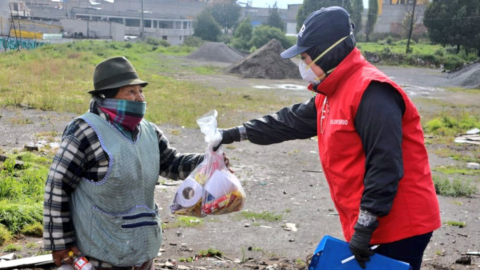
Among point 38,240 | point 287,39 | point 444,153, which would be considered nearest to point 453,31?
point 287,39

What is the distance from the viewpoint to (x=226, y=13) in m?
95.6

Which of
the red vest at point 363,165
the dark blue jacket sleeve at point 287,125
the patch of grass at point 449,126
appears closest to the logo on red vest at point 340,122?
the red vest at point 363,165

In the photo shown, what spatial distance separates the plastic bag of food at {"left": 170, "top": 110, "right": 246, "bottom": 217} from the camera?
11.5 feet

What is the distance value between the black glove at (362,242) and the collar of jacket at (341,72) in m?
0.69

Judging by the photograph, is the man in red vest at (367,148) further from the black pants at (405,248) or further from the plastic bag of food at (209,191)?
the plastic bag of food at (209,191)

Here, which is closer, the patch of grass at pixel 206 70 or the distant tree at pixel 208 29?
the patch of grass at pixel 206 70

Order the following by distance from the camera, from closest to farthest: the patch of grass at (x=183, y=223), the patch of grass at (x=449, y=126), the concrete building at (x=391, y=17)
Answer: the patch of grass at (x=183, y=223) → the patch of grass at (x=449, y=126) → the concrete building at (x=391, y=17)

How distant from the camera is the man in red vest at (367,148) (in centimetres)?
276

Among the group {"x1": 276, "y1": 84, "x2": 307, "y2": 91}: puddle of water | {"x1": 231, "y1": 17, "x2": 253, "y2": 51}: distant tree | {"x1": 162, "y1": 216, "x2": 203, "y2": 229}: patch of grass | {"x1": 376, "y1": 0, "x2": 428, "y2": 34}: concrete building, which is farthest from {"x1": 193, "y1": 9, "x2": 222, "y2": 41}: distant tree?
{"x1": 162, "y1": 216, "x2": 203, "y2": 229}: patch of grass

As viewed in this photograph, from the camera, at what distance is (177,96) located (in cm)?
2108

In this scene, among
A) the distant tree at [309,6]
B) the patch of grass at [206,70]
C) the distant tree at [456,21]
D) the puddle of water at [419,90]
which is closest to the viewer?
the puddle of water at [419,90]

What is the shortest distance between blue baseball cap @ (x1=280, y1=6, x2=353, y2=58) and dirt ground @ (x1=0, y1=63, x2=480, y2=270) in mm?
2770

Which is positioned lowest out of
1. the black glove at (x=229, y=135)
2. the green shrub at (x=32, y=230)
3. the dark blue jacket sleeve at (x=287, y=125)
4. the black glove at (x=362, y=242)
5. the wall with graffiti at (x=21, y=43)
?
the wall with graffiti at (x=21, y=43)

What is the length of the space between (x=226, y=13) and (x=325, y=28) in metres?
94.5
